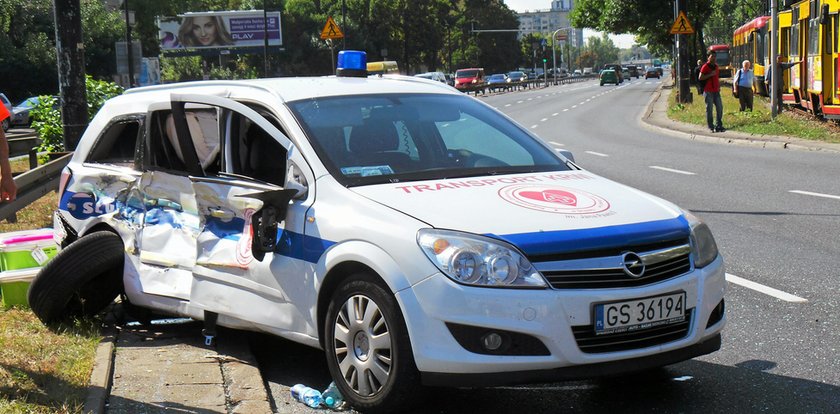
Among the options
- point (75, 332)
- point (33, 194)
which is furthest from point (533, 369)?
point (33, 194)

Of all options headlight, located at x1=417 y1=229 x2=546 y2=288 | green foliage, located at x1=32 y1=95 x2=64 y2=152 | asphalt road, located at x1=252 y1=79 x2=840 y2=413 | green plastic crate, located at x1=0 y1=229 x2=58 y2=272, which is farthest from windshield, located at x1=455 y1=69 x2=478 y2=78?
headlight, located at x1=417 y1=229 x2=546 y2=288

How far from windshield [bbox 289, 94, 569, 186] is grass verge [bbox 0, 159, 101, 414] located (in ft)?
5.28

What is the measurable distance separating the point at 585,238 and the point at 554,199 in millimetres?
516

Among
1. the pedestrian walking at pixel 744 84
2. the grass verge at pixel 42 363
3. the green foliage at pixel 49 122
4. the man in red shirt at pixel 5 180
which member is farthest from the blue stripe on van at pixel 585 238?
the pedestrian walking at pixel 744 84

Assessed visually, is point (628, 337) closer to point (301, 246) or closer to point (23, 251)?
point (301, 246)

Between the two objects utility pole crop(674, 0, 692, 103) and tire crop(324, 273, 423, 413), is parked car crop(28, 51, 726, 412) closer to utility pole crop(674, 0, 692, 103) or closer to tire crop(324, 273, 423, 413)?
tire crop(324, 273, 423, 413)

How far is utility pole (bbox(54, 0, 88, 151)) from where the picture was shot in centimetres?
1191

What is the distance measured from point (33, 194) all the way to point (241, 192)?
6.14m

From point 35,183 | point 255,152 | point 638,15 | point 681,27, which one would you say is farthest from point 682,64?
point 255,152

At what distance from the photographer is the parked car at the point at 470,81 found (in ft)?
268

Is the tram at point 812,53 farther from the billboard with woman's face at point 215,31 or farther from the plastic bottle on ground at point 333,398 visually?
the billboard with woman's face at point 215,31

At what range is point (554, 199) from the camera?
16.6ft

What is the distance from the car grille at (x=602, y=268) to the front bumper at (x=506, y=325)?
0.04 meters

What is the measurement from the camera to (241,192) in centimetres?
573
